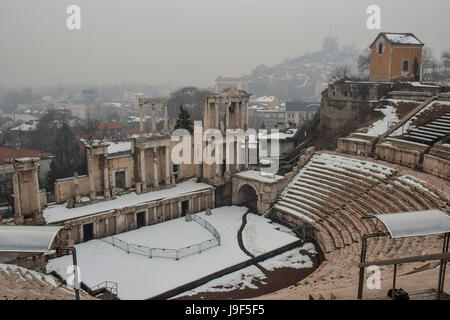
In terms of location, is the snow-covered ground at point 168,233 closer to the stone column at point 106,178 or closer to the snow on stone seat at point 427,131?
the stone column at point 106,178

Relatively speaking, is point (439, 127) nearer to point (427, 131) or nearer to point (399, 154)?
point (427, 131)

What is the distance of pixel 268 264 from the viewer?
19094mm

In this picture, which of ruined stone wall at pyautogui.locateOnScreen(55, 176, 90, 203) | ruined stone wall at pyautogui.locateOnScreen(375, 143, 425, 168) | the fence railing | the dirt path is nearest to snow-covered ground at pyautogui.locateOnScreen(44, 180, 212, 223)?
ruined stone wall at pyautogui.locateOnScreen(55, 176, 90, 203)

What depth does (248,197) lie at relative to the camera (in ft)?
93.5

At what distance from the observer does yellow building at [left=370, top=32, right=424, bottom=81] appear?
3419 centimetres

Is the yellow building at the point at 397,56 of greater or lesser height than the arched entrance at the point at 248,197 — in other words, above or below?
above

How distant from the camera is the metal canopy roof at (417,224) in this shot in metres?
8.15

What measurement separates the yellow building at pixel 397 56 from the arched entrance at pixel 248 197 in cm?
1704

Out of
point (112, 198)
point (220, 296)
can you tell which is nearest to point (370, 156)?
point (220, 296)

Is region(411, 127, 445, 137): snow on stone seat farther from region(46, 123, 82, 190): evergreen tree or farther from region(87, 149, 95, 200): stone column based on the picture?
region(46, 123, 82, 190): evergreen tree

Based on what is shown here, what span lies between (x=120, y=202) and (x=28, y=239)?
14.7 m

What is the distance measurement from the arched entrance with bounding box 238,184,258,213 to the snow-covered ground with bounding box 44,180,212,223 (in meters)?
2.61

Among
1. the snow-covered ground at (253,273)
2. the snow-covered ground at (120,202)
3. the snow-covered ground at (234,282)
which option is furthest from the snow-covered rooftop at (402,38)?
the snow-covered ground at (234,282)

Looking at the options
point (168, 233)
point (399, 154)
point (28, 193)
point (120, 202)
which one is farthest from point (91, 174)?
point (399, 154)
